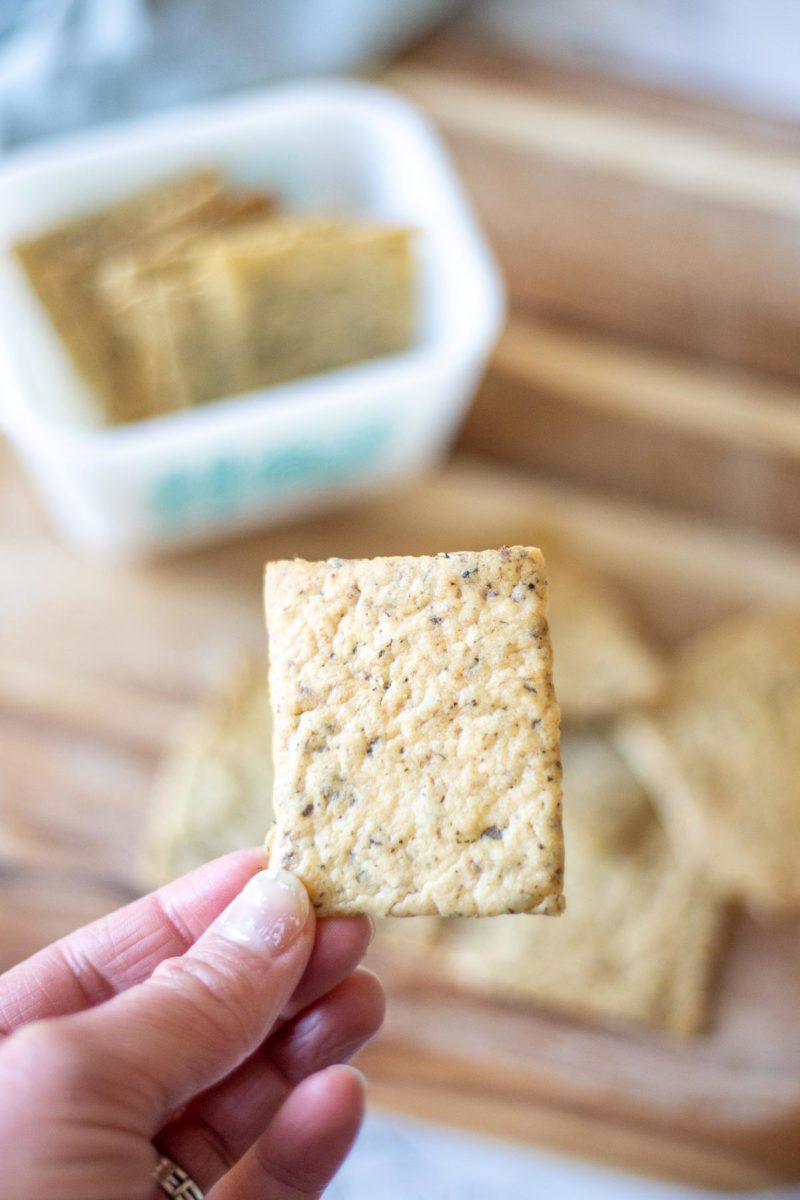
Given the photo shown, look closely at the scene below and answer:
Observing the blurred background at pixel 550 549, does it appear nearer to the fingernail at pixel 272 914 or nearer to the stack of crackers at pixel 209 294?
the stack of crackers at pixel 209 294

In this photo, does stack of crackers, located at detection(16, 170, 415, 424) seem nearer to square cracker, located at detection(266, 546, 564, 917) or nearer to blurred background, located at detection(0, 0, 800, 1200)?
blurred background, located at detection(0, 0, 800, 1200)

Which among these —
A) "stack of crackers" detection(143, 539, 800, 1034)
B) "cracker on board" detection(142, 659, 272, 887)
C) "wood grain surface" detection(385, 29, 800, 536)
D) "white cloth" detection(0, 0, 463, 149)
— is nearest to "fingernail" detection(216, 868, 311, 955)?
"stack of crackers" detection(143, 539, 800, 1034)

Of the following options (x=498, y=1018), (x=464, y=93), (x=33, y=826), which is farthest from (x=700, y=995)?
(x=464, y=93)

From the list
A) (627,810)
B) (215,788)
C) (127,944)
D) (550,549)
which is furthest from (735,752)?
(127,944)

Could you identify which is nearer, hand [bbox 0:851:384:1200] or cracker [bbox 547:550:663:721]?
hand [bbox 0:851:384:1200]

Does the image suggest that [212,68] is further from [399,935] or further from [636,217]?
[399,935]

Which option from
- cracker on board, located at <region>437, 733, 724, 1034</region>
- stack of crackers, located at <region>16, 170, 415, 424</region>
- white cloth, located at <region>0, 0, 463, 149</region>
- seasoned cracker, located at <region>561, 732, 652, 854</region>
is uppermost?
white cloth, located at <region>0, 0, 463, 149</region>
